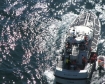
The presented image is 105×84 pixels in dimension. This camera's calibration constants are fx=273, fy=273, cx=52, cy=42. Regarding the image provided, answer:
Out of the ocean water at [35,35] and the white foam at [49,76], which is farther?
the ocean water at [35,35]

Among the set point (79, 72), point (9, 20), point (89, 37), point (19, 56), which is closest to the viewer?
point (79, 72)

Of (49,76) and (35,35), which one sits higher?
(35,35)

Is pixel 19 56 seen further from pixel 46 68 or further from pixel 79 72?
pixel 79 72

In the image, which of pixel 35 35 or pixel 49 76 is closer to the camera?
pixel 49 76

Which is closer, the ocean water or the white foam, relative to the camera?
the white foam

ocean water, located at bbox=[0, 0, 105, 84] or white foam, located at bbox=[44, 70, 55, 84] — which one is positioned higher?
ocean water, located at bbox=[0, 0, 105, 84]

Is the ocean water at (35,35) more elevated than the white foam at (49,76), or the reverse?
the ocean water at (35,35)

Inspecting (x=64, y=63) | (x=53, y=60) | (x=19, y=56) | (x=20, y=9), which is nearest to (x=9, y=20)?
(x=20, y=9)

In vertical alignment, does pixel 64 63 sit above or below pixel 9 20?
below
